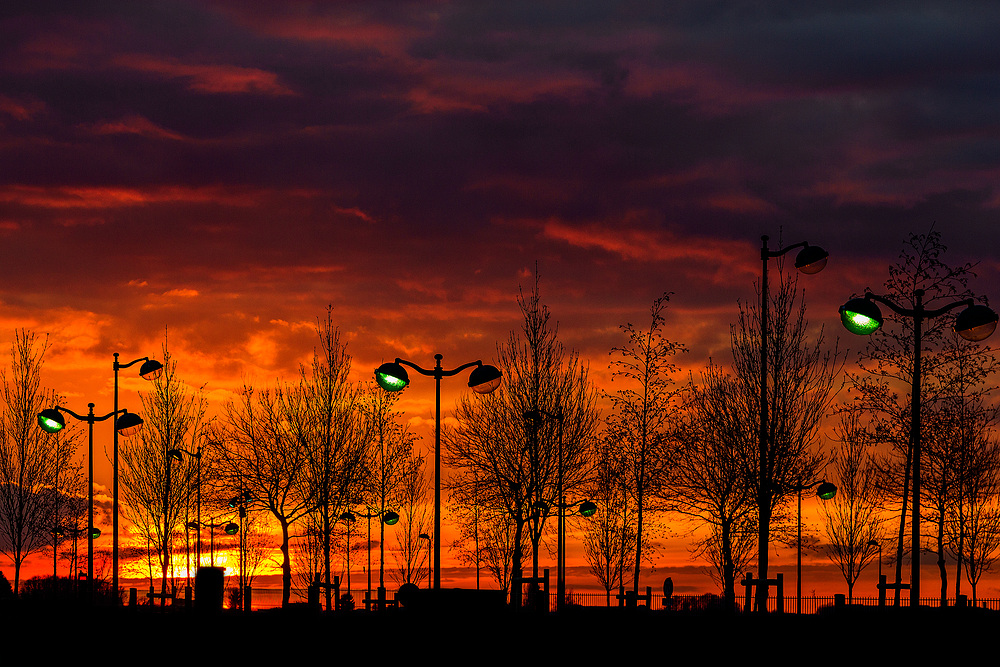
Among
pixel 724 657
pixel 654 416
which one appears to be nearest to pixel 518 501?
pixel 654 416

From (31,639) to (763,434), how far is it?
638 inches

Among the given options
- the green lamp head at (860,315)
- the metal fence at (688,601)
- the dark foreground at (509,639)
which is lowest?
the metal fence at (688,601)

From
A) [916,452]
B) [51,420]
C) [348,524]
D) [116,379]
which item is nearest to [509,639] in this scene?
[916,452]

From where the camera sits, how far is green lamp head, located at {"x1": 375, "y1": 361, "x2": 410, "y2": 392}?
22.8 m

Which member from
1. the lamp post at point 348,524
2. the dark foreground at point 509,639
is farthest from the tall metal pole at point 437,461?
the lamp post at point 348,524

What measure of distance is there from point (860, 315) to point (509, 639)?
28.5ft

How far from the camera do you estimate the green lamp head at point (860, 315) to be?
673 inches

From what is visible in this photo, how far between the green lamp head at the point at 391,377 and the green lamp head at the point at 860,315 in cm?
916

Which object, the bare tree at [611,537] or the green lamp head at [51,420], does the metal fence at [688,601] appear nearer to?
the bare tree at [611,537]

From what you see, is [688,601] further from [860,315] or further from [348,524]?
[860,315]

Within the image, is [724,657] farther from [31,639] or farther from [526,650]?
[31,639]

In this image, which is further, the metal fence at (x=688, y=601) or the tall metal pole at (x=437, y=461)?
the metal fence at (x=688, y=601)

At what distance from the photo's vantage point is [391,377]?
22.8 m

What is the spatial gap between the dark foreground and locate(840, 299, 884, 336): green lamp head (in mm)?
5549
